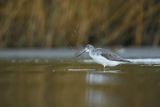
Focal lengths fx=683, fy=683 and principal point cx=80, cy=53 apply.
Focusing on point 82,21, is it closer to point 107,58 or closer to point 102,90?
point 107,58

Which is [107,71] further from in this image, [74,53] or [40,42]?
[40,42]

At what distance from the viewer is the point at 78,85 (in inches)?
322

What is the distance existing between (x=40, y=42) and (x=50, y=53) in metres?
0.73

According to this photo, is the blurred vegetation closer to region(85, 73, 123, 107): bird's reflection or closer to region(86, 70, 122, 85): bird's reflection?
region(86, 70, 122, 85): bird's reflection

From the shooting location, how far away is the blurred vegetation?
1384 centimetres

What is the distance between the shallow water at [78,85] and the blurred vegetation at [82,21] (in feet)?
8.19

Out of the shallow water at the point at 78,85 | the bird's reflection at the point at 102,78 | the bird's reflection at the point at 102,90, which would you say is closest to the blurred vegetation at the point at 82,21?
the shallow water at the point at 78,85

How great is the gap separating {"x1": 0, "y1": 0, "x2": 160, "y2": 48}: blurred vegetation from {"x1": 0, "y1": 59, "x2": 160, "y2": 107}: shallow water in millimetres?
2498

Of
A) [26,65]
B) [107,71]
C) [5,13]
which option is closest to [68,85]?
[107,71]

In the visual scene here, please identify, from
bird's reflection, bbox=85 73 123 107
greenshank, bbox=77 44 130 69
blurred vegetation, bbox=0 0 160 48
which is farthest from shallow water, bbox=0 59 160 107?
blurred vegetation, bbox=0 0 160 48

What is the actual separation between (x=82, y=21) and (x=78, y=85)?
5734 millimetres

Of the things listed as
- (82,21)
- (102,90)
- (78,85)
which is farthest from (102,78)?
(82,21)

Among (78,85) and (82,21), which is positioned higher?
(82,21)

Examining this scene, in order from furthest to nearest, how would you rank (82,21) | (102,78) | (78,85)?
(82,21)
(102,78)
(78,85)
